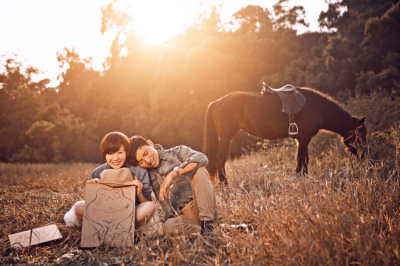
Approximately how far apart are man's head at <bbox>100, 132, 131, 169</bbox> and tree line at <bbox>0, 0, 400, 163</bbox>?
14.1 m

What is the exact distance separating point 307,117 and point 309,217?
11.2 feet

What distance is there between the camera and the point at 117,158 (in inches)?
98.0

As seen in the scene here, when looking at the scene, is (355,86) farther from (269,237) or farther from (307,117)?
(269,237)

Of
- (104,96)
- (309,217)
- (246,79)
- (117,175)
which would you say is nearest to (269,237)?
(309,217)

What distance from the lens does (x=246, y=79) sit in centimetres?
2053

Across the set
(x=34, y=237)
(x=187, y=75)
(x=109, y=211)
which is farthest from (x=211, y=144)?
(x=187, y=75)

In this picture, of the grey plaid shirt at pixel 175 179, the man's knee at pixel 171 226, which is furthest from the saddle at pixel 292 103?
the man's knee at pixel 171 226

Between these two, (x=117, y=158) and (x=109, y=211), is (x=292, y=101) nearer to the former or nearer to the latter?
(x=117, y=158)

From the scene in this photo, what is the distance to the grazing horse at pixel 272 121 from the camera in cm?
488

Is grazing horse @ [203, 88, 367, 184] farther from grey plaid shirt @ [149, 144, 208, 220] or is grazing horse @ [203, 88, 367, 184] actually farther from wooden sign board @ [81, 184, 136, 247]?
wooden sign board @ [81, 184, 136, 247]

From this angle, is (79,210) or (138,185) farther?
(79,210)

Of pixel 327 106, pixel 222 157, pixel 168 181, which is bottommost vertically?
pixel 222 157

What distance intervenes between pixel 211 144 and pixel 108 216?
9.28 feet

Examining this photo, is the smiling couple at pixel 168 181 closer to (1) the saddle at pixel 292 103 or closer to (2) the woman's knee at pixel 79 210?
(2) the woman's knee at pixel 79 210
